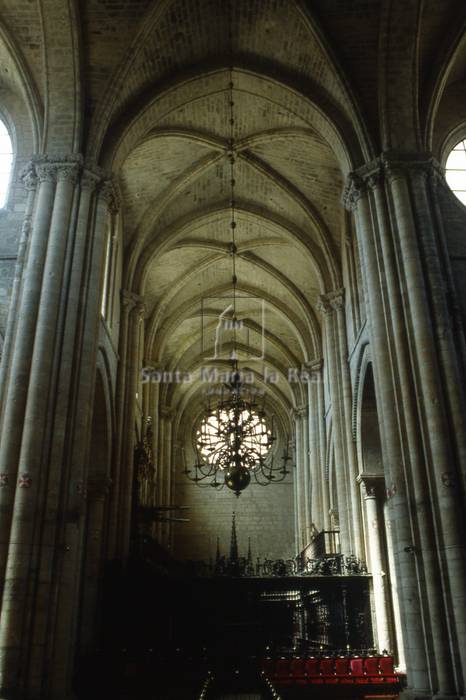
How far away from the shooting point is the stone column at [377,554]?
1384cm

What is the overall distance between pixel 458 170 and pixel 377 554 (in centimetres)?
896

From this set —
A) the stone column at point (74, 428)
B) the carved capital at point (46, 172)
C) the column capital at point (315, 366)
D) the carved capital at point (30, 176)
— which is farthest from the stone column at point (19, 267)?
the column capital at point (315, 366)

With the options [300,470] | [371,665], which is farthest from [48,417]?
[300,470]

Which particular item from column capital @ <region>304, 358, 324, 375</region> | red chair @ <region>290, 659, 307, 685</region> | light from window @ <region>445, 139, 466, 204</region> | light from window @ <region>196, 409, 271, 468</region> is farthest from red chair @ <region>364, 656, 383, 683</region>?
column capital @ <region>304, 358, 324, 375</region>

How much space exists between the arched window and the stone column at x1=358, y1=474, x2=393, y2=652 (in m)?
10.5

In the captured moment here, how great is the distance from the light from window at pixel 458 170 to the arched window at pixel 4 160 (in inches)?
388

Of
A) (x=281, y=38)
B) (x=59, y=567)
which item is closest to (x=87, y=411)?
(x=59, y=567)

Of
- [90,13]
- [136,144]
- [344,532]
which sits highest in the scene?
[90,13]

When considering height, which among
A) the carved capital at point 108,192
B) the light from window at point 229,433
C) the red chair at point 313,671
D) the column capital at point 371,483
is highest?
the carved capital at point 108,192

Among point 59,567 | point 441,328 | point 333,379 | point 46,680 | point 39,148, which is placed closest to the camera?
point 46,680

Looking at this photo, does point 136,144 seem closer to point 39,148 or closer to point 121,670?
point 39,148

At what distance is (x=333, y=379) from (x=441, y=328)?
7234mm

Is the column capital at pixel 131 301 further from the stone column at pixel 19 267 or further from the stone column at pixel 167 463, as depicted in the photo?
the stone column at pixel 167 463

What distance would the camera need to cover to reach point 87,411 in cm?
1141
